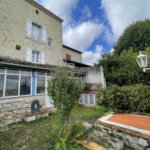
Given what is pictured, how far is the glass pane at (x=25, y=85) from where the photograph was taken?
5793 mm

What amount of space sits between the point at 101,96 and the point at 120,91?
163cm

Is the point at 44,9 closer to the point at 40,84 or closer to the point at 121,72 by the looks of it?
the point at 40,84

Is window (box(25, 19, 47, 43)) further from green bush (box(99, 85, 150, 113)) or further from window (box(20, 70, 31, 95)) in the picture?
green bush (box(99, 85, 150, 113))

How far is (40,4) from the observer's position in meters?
9.51

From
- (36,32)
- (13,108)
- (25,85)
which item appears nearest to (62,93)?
(13,108)

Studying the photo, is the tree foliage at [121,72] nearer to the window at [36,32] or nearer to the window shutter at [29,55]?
the window at [36,32]

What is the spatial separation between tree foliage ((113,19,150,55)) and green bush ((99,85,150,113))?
15.7 meters

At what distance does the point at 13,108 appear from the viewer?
5.13 meters

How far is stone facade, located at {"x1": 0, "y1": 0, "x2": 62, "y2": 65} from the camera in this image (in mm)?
7090

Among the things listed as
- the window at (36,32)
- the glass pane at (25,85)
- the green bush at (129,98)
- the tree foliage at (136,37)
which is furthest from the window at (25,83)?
the tree foliage at (136,37)

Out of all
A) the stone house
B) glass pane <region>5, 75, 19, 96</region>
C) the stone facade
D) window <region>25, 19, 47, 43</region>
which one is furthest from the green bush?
window <region>25, 19, 47, 43</region>

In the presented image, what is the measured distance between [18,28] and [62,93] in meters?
8.60

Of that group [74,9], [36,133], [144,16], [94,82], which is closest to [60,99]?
[36,133]

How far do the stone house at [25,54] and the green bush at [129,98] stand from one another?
2.76 m
